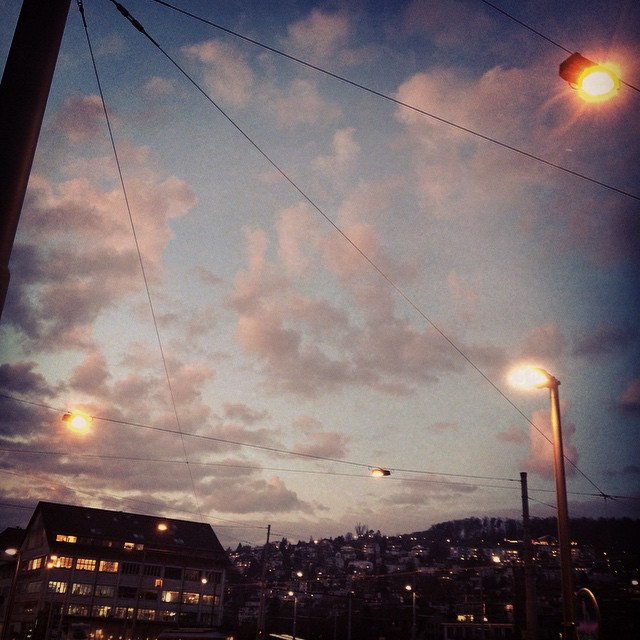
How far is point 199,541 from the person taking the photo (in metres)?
80.6

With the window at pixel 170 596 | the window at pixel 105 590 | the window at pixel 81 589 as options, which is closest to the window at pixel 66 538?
the window at pixel 81 589

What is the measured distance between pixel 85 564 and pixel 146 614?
33.7 ft

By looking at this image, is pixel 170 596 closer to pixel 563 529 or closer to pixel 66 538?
pixel 66 538

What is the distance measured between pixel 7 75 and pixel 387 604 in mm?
133043

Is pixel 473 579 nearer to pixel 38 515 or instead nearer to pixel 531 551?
pixel 38 515

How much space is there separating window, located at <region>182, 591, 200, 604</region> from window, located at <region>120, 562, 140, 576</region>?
7.30m

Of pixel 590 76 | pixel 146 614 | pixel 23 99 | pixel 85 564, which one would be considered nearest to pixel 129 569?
pixel 85 564

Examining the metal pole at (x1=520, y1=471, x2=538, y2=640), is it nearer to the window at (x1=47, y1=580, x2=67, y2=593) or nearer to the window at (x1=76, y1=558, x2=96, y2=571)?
the window at (x1=47, y1=580, x2=67, y2=593)

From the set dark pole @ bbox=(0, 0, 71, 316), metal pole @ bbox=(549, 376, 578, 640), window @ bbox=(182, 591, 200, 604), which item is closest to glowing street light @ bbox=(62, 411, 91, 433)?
dark pole @ bbox=(0, 0, 71, 316)

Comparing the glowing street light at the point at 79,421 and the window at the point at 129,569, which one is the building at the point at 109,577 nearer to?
the window at the point at 129,569

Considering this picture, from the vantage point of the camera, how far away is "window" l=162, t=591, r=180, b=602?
72.6 m

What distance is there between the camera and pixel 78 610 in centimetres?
6588

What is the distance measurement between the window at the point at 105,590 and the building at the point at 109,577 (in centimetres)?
12

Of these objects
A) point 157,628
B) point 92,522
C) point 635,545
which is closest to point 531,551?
point 635,545
